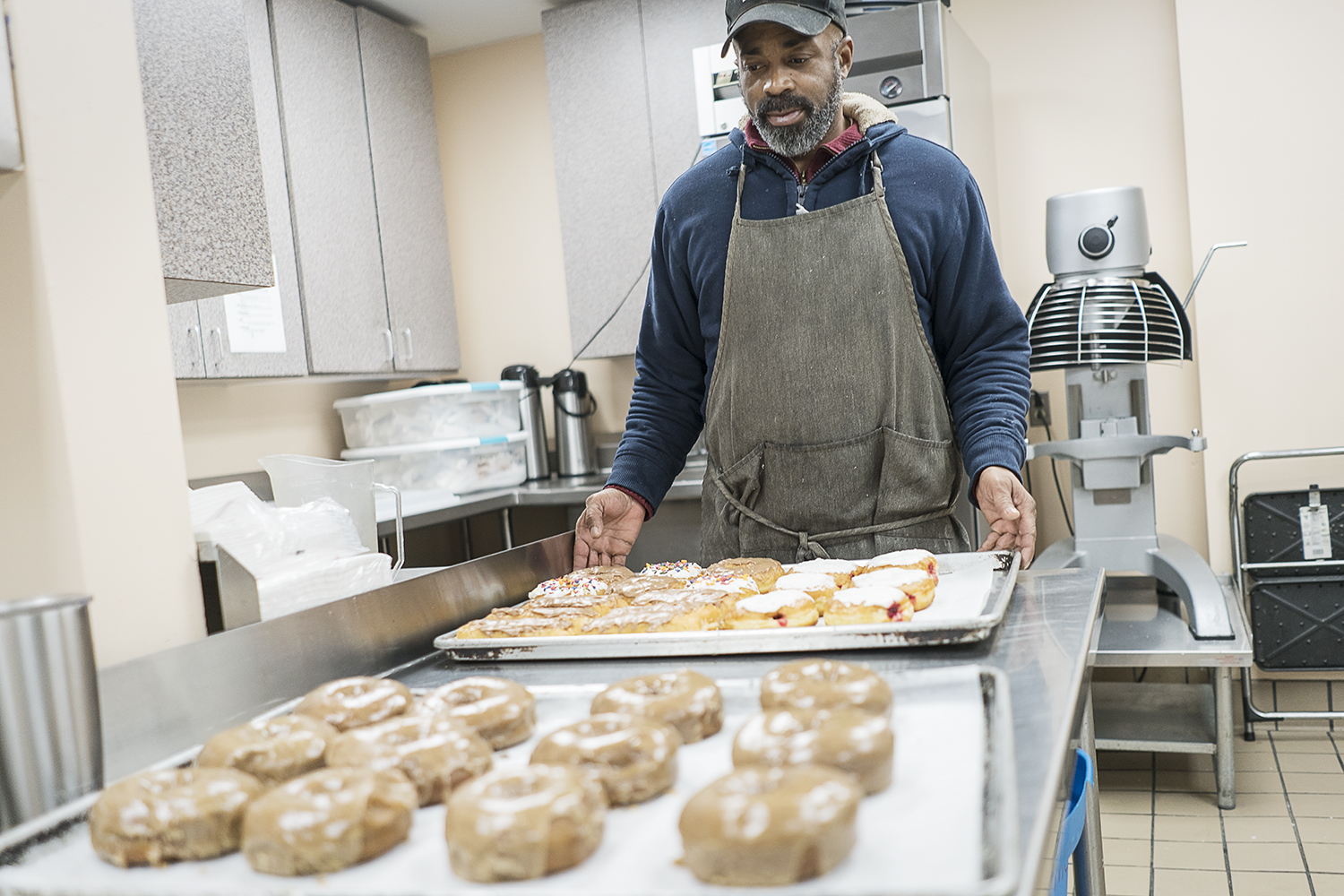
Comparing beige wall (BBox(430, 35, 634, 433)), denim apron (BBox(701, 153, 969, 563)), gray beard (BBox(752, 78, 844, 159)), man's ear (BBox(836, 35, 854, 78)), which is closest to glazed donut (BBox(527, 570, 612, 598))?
denim apron (BBox(701, 153, 969, 563))

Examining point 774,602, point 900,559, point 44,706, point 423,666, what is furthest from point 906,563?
point 44,706

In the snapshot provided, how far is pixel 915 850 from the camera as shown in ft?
2.06

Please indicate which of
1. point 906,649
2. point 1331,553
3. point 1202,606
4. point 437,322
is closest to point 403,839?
point 906,649

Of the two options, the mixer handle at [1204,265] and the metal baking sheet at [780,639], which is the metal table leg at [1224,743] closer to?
the mixer handle at [1204,265]

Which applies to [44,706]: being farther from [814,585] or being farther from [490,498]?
[490,498]

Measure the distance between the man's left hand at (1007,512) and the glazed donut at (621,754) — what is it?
79 centimetres

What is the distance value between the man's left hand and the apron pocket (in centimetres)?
14

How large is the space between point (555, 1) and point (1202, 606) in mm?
3005

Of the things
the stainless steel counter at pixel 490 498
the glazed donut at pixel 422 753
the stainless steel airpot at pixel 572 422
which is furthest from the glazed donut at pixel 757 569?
the stainless steel airpot at pixel 572 422

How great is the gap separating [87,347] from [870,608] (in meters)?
0.82

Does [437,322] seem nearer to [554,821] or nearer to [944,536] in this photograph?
[944,536]

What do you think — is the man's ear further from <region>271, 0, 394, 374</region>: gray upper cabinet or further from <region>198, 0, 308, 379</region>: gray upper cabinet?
<region>271, 0, 394, 374</region>: gray upper cabinet

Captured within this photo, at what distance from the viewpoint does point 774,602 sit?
1.14 metres

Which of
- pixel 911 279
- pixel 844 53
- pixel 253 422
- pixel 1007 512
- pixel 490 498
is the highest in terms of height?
pixel 844 53
